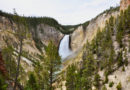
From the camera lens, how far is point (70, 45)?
102688 millimetres

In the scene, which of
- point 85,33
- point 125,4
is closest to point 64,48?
point 85,33

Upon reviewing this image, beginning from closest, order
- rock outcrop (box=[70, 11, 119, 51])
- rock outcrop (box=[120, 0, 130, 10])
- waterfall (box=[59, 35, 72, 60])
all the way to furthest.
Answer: rock outcrop (box=[120, 0, 130, 10]) → rock outcrop (box=[70, 11, 119, 51]) → waterfall (box=[59, 35, 72, 60])

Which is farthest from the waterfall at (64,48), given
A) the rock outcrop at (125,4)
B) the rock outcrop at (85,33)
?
the rock outcrop at (125,4)

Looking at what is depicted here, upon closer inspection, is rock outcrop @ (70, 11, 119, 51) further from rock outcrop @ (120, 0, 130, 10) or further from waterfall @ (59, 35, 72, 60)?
rock outcrop @ (120, 0, 130, 10)

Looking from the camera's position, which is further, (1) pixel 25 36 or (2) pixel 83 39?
(2) pixel 83 39

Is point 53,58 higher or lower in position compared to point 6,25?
lower

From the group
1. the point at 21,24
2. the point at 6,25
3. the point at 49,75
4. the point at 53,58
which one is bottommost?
the point at 49,75

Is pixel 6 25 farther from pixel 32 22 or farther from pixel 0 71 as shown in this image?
pixel 0 71

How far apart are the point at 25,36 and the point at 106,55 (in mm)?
35554

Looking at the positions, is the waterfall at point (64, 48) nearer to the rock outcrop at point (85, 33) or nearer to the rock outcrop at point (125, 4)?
the rock outcrop at point (85, 33)

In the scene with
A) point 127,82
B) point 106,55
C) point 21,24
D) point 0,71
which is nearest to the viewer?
point 21,24

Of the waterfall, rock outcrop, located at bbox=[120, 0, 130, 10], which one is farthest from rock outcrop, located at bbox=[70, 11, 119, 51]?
rock outcrop, located at bbox=[120, 0, 130, 10]

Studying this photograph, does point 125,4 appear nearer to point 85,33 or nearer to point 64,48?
point 85,33

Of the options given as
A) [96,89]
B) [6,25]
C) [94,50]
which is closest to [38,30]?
[6,25]
